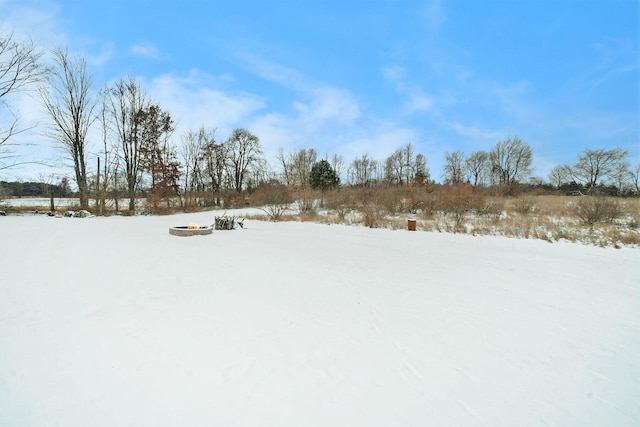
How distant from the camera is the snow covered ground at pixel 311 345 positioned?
1.89 meters

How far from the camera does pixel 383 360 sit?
8.16 ft

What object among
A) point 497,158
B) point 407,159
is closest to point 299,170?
point 407,159

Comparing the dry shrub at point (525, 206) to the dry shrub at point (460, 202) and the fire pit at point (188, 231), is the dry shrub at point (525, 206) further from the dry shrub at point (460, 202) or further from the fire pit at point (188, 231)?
the fire pit at point (188, 231)

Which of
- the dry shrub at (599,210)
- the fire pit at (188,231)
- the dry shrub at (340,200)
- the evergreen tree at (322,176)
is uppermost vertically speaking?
the evergreen tree at (322,176)

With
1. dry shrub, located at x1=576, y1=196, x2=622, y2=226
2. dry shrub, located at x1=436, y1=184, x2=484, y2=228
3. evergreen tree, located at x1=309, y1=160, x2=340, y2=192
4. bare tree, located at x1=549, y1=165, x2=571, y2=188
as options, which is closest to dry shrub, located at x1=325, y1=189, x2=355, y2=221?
dry shrub, located at x1=436, y1=184, x2=484, y2=228

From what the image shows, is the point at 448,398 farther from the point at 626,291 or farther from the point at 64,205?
the point at 64,205

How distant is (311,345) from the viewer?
8.87 feet

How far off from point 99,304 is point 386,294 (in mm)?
4024

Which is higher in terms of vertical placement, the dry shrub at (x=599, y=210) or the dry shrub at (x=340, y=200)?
the dry shrub at (x=340, y=200)

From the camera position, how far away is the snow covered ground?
6.21ft

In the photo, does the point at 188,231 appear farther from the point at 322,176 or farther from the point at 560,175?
the point at 560,175

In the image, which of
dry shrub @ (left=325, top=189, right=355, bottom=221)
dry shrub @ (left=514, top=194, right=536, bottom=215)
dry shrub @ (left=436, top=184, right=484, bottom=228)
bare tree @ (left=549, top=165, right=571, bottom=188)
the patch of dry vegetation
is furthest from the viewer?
bare tree @ (left=549, top=165, right=571, bottom=188)

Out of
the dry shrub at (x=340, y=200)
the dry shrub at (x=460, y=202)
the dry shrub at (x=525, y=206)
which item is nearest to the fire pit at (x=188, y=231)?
the dry shrub at (x=340, y=200)

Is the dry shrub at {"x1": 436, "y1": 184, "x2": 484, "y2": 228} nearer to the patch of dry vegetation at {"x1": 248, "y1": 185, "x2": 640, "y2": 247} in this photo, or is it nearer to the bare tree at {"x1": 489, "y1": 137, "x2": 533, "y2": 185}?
the patch of dry vegetation at {"x1": 248, "y1": 185, "x2": 640, "y2": 247}
